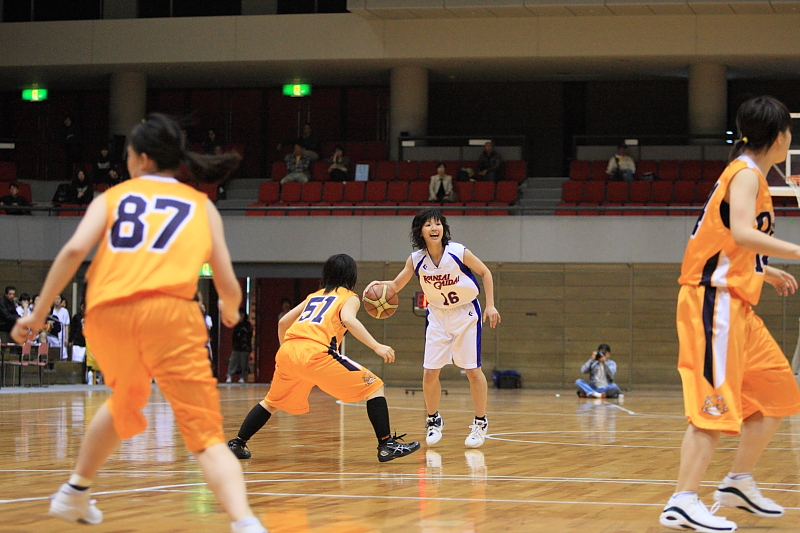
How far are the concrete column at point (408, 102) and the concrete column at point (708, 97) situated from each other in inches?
230

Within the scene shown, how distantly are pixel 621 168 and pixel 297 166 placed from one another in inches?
265

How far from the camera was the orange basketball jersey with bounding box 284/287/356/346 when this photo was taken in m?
6.53

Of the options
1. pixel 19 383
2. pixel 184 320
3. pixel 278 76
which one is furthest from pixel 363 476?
pixel 278 76

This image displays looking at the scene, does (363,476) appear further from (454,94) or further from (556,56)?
(454,94)

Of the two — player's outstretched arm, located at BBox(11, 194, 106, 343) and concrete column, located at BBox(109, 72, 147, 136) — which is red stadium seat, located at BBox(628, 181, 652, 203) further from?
player's outstretched arm, located at BBox(11, 194, 106, 343)

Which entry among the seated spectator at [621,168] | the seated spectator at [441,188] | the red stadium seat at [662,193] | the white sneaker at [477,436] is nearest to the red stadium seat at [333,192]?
the seated spectator at [441,188]

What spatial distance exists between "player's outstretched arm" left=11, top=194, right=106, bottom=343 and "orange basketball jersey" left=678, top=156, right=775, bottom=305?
7.69 ft

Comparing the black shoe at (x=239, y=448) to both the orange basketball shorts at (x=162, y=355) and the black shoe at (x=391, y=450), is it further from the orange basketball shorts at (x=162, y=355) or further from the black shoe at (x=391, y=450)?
the orange basketball shorts at (x=162, y=355)

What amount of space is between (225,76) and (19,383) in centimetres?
988

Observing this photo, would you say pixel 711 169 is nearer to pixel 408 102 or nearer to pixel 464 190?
pixel 464 190

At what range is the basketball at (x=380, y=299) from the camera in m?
7.74

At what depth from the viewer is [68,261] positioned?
3297mm

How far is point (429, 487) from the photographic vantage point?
17.7 ft

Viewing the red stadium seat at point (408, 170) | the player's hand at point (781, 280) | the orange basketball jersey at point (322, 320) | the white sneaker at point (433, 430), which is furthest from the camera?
the red stadium seat at point (408, 170)
